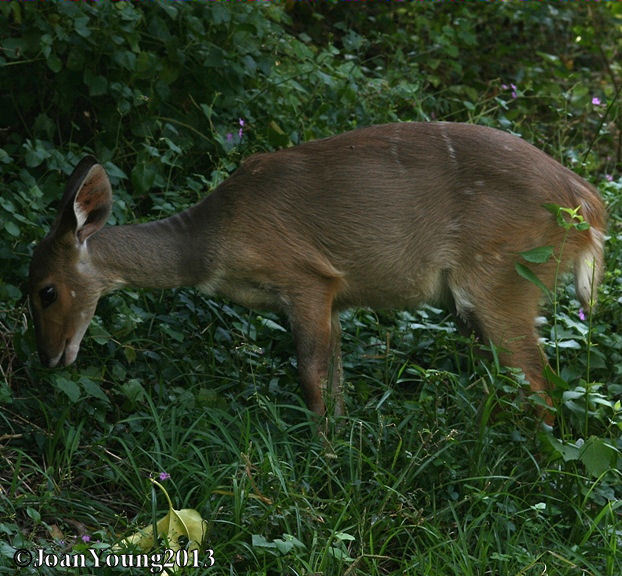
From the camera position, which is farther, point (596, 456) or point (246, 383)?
point (246, 383)

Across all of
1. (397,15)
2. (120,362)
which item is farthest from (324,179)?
(397,15)

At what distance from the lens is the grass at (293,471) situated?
4.20 m

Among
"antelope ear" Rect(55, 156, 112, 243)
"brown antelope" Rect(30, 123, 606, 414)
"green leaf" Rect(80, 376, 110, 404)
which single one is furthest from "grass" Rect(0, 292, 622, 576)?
"antelope ear" Rect(55, 156, 112, 243)

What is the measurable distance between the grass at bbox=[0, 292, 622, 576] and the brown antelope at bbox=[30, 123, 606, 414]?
28 centimetres

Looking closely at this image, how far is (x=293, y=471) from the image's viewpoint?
463 cm

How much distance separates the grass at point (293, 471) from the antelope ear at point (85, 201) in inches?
19.2

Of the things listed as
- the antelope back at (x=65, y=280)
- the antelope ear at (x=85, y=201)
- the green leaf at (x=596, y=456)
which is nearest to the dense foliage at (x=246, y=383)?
the green leaf at (x=596, y=456)

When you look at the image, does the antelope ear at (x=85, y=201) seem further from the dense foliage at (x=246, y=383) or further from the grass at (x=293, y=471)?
the grass at (x=293, y=471)

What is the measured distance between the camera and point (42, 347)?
524 cm

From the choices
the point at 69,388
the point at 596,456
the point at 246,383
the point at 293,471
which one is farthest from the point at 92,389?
the point at 596,456

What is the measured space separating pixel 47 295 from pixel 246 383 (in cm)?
106

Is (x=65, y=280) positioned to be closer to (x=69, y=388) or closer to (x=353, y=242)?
(x=69, y=388)

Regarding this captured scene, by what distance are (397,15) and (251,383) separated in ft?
15.7

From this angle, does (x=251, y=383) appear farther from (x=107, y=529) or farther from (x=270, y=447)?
(x=107, y=529)
